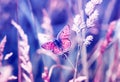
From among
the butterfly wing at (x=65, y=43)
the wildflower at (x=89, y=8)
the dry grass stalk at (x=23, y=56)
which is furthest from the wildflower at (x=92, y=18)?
the dry grass stalk at (x=23, y=56)

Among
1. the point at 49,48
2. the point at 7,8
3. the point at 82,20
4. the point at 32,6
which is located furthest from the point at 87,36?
the point at 7,8

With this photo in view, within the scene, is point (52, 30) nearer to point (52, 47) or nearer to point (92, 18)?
point (52, 47)

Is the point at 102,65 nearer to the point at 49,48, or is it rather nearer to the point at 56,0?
the point at 49,48

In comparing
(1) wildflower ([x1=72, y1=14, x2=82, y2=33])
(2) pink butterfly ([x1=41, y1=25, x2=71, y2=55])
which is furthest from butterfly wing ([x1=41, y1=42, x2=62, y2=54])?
(1) wildflower ([x1=72, y1=14, x2=82, y2=33])

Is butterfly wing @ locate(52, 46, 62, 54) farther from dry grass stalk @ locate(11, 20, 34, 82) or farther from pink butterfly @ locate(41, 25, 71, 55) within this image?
dry grass stalk @ locate(11, 20, 34, 82)

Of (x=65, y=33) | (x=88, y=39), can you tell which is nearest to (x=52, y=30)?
(x=65, y=33)

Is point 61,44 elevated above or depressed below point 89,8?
below

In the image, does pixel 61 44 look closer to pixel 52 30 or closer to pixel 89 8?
pixel 52 30

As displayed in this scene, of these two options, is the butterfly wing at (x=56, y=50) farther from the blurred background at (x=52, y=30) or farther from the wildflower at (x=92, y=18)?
the wildflower at (x=92, y=18)
